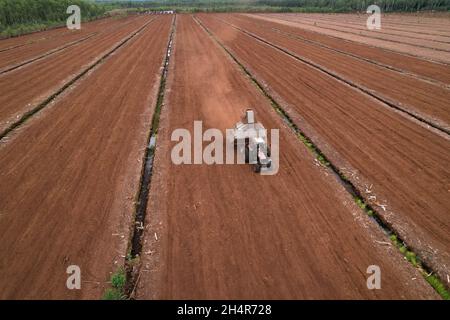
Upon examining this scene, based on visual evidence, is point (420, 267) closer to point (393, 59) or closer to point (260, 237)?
point (260, 237)

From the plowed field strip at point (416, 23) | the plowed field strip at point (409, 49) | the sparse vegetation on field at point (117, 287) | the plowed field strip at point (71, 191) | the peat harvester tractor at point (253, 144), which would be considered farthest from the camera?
the plowed field strip at point (416, 23)

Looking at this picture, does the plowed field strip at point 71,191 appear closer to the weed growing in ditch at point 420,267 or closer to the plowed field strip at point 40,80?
the plowed field strip at point 40,80

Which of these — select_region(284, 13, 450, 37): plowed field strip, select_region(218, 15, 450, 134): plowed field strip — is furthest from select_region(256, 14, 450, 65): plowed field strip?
select_region(284, 13, 450, 37): plowed field strip

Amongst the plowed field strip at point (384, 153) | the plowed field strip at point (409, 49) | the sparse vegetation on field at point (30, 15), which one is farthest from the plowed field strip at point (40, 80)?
the plowed field strip at point (409, 49)

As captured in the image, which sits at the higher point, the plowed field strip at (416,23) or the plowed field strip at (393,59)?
the plowed field strip at (416,23)

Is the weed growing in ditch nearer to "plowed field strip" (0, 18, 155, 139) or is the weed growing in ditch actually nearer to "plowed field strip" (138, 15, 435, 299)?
"plowed field strip" (138, 15, 435, 299)
